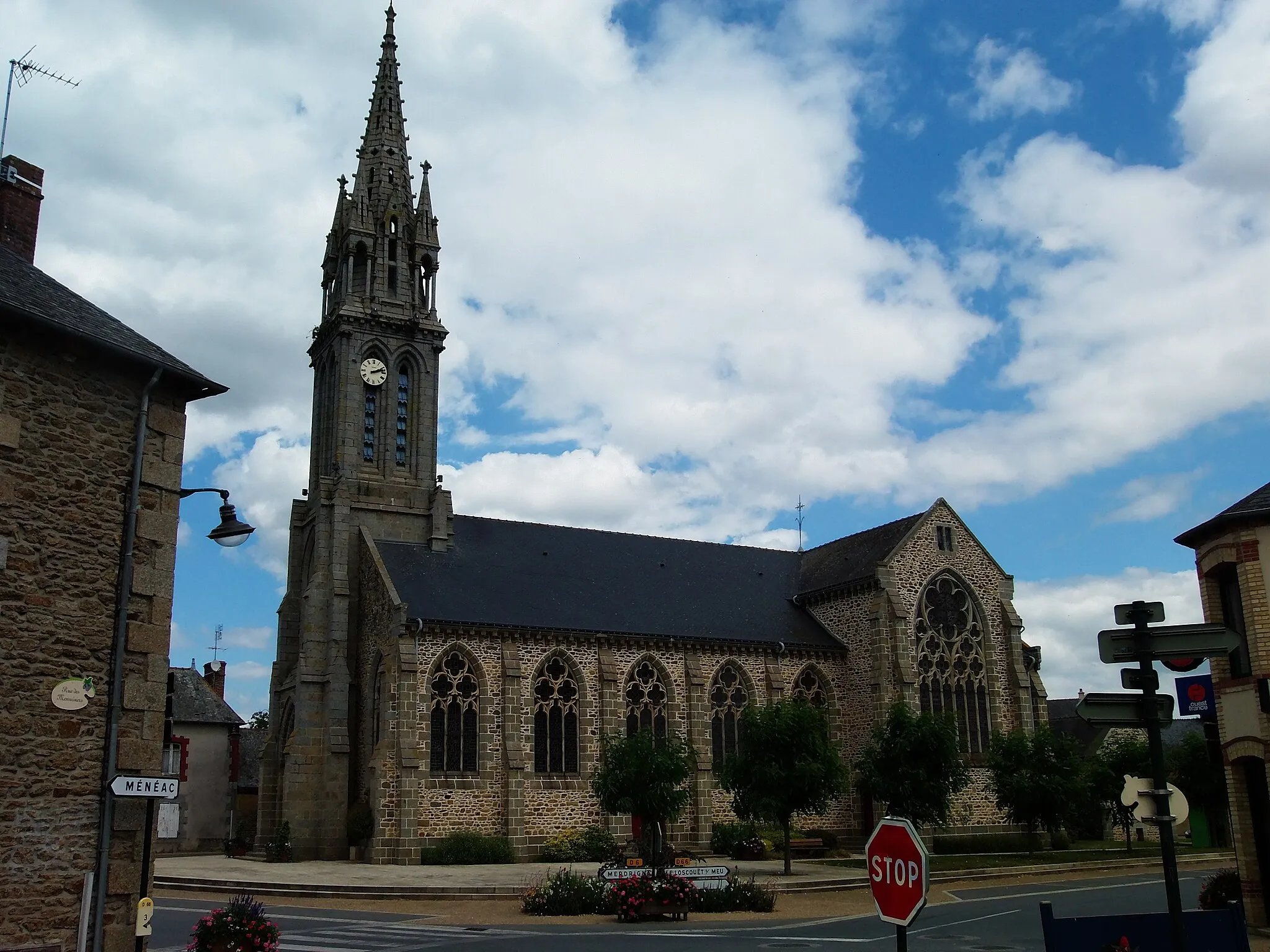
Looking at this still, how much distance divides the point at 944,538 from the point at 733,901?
2279cm

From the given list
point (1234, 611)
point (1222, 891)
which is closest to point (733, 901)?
point (1222, 891)

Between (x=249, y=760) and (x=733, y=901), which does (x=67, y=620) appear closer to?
(x=733, y=901)

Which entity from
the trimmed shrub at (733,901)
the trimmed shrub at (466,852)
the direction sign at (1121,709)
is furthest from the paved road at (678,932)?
the trimmed shrub at (466,852)

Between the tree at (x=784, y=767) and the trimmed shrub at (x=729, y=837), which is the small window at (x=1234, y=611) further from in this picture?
the trimmed shrub at (x=729, y=837)

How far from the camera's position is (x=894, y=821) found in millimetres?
8172

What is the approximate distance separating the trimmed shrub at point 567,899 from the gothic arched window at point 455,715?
11824 mm

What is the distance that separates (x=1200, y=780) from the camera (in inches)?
1665

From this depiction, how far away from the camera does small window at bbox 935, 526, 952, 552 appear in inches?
1636

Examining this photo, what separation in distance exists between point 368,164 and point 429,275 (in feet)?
16.6

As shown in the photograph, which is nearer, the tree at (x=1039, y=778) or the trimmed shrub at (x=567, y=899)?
the trimmed shrub at (x=567, y=899)

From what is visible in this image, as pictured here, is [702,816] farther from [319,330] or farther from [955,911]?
[319,330]

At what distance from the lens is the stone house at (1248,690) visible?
1744 centimetres

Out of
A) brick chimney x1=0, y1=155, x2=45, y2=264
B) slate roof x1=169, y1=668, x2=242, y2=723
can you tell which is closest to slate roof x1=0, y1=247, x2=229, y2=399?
brick chimney x1=0, y1=155, x2=45, y2=264

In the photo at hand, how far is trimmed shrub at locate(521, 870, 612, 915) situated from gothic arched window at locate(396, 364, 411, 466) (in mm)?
21708
